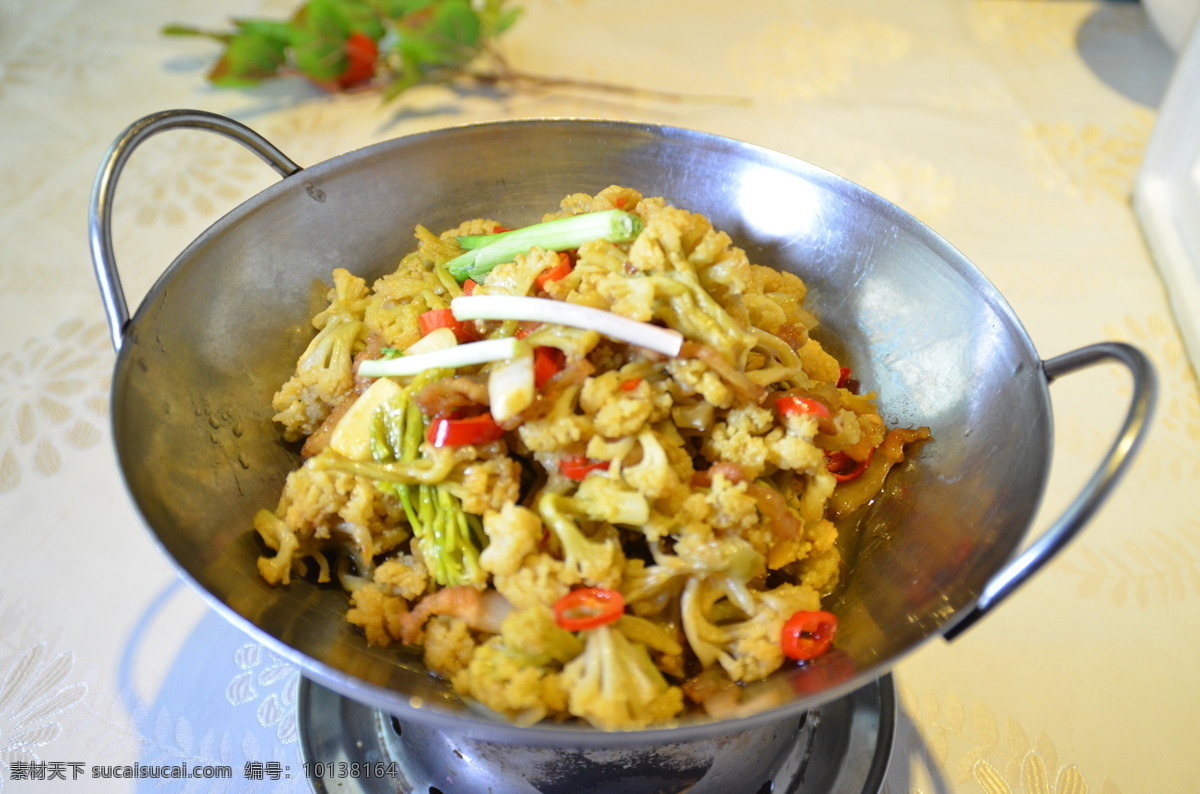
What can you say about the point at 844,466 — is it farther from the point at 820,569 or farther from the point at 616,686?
the point at 616,686

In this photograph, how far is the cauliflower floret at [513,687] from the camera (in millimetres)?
1173

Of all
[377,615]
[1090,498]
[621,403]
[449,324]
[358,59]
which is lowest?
[377,615]

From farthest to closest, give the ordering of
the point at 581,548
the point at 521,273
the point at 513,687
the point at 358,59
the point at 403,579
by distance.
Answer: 1. the point at 358,59
2. the point at 521,273
3. the point at 403,579
4. the point at 581,548
5. the point at 513,687

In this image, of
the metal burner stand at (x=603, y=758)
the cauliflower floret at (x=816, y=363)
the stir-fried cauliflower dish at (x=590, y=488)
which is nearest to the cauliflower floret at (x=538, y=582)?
the stir-fried cauliflower dish at (x=590, y=488)

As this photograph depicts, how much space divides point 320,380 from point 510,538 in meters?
0.61

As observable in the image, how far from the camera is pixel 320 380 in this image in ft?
5.27

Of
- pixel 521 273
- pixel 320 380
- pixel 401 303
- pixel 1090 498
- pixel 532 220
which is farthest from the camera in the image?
pixel 532 220

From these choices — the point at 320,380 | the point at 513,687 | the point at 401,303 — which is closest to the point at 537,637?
the point at 513,687

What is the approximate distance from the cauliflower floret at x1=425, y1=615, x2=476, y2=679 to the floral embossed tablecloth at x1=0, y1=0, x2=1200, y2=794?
582 mm

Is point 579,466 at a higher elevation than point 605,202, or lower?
lower

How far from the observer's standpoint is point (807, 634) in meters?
1.30

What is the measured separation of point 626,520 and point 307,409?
29.8 inches

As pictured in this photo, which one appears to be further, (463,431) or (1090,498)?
(463,431)

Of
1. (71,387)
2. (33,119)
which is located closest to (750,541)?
(71,387)
